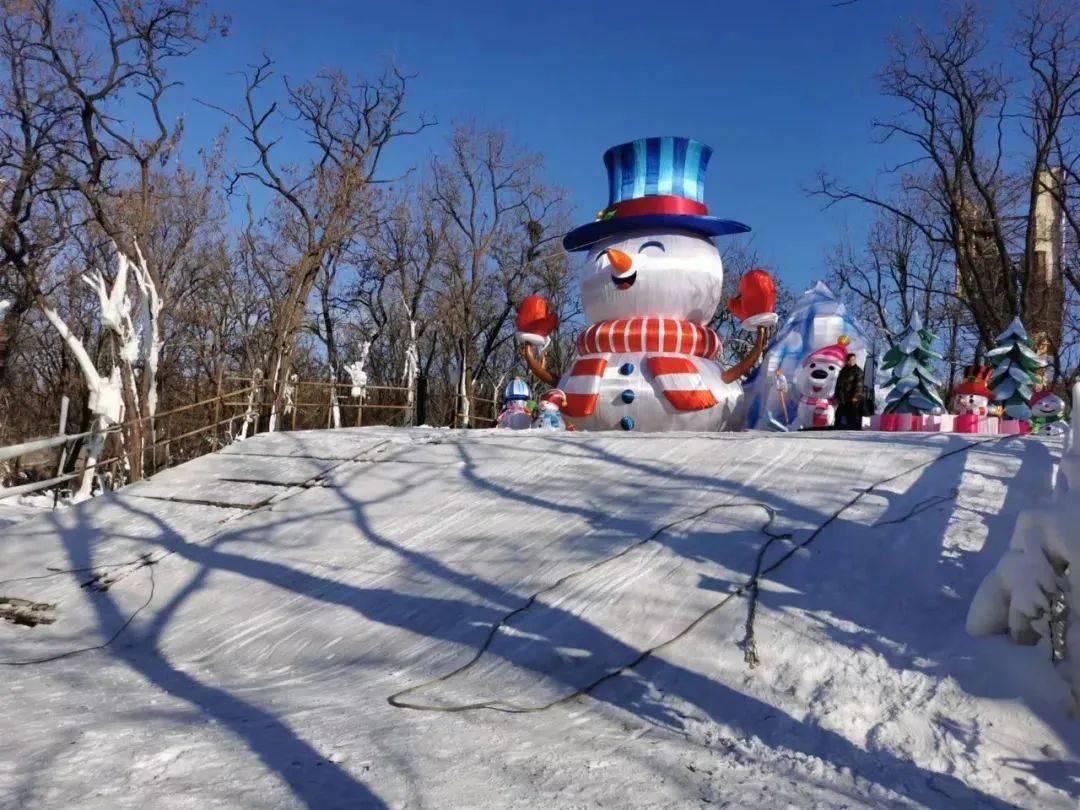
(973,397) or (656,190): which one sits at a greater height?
(656,190)

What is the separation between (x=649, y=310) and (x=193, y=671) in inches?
325

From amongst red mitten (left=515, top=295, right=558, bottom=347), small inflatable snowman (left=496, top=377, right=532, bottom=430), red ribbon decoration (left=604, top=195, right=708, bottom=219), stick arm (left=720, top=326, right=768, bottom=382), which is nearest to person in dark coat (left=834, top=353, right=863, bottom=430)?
stick arm (left=720, top=326, right=768, bottom=382)

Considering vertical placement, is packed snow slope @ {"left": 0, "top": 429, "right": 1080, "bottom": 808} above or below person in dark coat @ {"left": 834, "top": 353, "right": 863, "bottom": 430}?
below

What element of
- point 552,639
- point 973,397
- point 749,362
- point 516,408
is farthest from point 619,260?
point 552,639

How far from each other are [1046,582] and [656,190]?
9.68m

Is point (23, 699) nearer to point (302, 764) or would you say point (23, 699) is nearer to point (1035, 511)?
point (302, 764)

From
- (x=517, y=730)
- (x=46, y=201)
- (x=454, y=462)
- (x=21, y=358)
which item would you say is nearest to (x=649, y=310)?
(x=454, y=462)

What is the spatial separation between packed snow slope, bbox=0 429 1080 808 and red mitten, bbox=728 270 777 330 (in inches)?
132

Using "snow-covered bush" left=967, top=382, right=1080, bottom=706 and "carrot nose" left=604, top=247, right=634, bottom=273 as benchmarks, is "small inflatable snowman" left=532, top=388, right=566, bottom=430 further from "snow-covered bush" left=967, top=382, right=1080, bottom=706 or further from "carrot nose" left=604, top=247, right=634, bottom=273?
"snow-covered bush" left=967, top=382, right=1080, bottom=706

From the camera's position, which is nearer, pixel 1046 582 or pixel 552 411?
pixel 1046 582

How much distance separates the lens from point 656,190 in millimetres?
12852

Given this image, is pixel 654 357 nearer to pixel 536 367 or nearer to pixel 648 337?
pixel 648 337

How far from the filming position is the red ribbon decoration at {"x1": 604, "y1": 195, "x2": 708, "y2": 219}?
493 inches

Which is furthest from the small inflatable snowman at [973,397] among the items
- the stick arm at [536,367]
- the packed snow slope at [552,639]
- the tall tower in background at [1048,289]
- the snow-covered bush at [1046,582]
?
the snow-covered bush at [1046,582]
